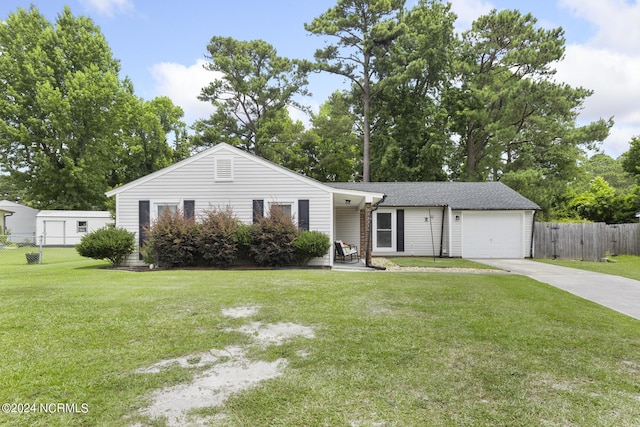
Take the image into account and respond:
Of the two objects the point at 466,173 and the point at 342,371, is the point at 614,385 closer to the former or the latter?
the point at 342,371

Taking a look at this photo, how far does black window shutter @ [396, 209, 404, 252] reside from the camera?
17031mm

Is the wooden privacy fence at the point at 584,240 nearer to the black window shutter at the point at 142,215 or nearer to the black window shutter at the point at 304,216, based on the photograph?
the black window shutter at the point at 304,216

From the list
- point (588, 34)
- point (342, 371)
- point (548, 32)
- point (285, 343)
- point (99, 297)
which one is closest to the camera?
point (342, 371)

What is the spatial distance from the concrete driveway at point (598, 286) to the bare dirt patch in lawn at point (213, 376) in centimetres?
567

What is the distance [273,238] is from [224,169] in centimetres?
324

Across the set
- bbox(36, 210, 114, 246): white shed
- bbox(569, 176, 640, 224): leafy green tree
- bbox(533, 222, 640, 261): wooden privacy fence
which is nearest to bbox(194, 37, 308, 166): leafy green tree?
bbox(36, 210, 114, 246): white shed

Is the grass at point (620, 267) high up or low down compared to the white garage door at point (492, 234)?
down

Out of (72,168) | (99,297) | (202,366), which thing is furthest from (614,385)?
(72,168)

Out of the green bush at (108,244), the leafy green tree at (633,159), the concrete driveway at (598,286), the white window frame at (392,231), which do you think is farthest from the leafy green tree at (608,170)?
the green bush at (108,244)

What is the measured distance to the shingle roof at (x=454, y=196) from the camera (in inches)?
655

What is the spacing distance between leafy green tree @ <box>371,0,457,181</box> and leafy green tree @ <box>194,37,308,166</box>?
7201 millimetres

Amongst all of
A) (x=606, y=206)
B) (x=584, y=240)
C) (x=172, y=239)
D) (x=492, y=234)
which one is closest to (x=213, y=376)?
(x=172, y=239)

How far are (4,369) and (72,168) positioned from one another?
31.9 meters

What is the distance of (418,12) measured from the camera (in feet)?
88.4
